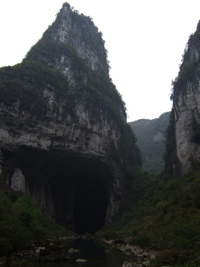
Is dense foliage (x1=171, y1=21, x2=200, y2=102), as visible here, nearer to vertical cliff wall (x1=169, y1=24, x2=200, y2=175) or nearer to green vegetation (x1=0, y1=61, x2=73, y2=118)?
vertical cliff wall (x1=169, y1=24, x2=200, y2=175)

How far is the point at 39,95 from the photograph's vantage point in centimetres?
3969

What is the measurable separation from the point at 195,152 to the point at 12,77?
28.3 meters

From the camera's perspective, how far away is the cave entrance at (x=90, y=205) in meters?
50.2

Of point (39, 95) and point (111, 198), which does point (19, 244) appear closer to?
point (39, 95)

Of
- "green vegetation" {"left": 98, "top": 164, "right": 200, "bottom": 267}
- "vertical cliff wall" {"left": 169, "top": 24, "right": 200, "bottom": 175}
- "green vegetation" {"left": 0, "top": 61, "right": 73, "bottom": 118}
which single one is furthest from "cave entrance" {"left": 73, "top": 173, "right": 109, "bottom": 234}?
"green vegetation" {"left": 0, "top": 61, "right": 73, "bottom": 118}

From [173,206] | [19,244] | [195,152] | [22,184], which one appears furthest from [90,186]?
[19,244]

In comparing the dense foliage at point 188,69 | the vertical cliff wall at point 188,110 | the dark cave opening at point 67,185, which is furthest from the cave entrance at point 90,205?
the dense foliage at point 188,69

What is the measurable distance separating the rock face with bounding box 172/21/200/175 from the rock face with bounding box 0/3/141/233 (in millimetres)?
12593

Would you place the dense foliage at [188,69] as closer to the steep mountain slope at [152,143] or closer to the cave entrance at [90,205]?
the cave entrance at [90,205]

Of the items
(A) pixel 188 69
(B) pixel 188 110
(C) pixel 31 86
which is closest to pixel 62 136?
(C) pixel 31 86

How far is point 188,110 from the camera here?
3866cm

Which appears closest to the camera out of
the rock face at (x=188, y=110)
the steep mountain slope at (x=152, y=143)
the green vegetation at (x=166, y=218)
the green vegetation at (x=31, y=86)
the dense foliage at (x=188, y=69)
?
the green vegetation at (x=166, y=218)

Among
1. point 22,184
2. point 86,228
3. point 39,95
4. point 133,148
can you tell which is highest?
point 39,95

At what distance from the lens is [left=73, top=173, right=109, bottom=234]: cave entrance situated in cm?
5022
